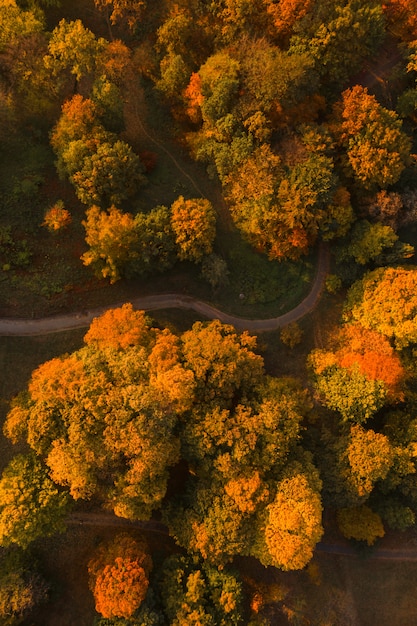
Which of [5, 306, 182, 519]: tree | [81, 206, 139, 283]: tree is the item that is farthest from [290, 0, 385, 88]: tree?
[5, 306, 182, 519]: tree

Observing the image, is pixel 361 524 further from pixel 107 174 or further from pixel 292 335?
pixel 107 174

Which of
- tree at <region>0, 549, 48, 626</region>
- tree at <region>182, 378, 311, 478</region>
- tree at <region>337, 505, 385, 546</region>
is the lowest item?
tree at <region>0, 549, 48, 626</region>

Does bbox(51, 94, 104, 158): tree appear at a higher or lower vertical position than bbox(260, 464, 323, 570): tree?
higher

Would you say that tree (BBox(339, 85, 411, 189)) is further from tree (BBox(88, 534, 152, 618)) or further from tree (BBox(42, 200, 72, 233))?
tree (BBox(88, 534, 152, 618))

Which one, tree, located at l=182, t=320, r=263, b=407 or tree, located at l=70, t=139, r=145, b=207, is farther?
tree, located at l=70, t=139, r=145, b=207

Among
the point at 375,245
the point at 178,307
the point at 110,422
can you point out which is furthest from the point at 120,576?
the point at 375,245

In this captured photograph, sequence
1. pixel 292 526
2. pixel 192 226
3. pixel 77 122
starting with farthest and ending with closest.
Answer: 1. pixel 192 226
2. pixel 77 122
3. pixel 292 526

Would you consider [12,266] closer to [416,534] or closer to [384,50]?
[384,50]
